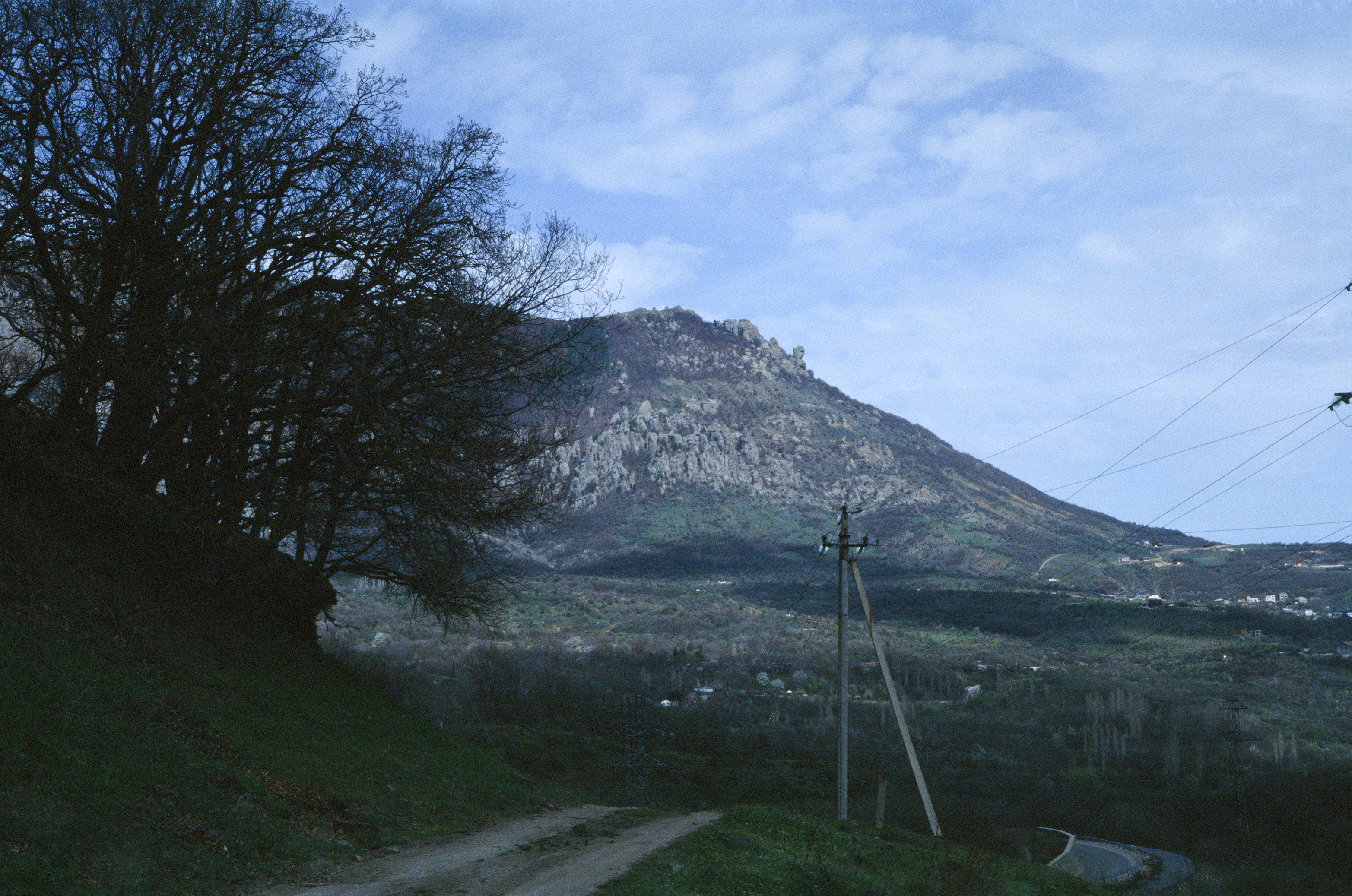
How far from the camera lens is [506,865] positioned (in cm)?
1318

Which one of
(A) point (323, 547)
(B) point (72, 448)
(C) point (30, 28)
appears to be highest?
(C) point (30, 28)

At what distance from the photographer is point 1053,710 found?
107 m

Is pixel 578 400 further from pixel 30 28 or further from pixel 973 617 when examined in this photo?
pixel 973 617

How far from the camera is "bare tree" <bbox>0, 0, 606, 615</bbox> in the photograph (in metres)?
16.3

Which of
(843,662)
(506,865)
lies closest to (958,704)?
(843,662)

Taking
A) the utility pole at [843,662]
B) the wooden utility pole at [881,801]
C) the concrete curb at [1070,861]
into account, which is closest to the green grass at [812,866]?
the wooden utility pole at [881,801]

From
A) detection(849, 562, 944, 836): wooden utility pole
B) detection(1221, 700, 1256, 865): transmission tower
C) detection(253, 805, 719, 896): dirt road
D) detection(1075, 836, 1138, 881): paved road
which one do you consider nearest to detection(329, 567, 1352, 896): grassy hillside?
detection(1221, 700, 1256, 865): transmission tower

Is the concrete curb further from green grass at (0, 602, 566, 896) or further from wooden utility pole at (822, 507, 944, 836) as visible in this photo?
green grass at (0, 602, 566, 896)

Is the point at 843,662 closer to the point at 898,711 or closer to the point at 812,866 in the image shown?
the point at 898,711

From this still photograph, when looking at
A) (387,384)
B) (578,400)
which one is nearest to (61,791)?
(387,384)

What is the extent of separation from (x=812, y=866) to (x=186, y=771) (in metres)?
9.58

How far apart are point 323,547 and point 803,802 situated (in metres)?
34.7

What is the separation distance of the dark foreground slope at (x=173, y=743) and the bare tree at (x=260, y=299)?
6.58ft

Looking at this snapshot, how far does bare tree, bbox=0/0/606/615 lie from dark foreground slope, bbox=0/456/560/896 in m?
2.01
